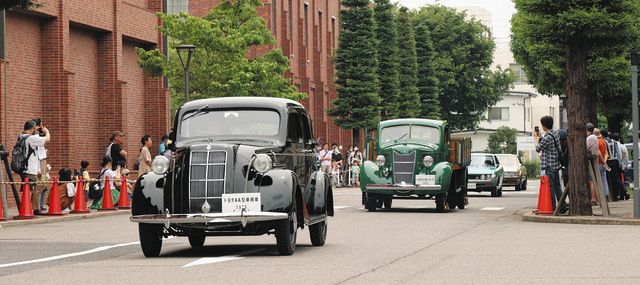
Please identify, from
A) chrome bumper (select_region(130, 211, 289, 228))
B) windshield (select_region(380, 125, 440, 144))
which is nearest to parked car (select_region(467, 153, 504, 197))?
windshield (select_region(380, 125, 440, 144))

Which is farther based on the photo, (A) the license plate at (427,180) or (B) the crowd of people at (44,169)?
(A) the license plate at (427,180)

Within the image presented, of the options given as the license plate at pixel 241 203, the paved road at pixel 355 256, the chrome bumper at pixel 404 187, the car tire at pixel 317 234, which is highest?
the license plate at pixel 241 203

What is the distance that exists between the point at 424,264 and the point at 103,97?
29.6 metres

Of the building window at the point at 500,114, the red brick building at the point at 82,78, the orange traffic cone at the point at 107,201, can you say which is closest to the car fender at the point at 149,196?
the orange traffic cone at the point at 107,201

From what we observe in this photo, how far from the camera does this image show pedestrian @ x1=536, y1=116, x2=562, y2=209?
2620 centimetres

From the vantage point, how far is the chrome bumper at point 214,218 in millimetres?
15633

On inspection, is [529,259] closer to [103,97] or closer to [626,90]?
[103,97]

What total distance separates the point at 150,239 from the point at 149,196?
20.6 inches

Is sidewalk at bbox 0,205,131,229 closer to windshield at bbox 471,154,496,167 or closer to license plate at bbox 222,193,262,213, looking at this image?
license plate at bbox 222,193,262,213

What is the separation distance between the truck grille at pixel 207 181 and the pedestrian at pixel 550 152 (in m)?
11.4

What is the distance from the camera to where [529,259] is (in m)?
15.4

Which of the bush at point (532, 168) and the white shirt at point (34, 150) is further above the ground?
the white shirt at point (34, 150)

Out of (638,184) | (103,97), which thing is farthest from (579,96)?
(103,97)

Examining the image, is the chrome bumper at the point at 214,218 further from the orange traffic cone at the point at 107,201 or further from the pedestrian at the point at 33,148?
the orange traffic cone at the point at 107,201
